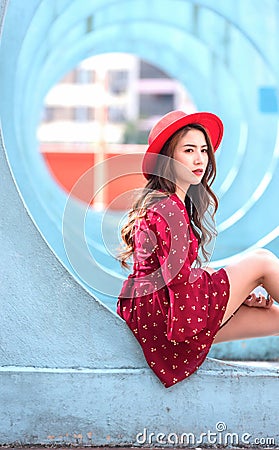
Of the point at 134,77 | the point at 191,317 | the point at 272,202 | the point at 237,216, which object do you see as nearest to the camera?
the point at 191,317

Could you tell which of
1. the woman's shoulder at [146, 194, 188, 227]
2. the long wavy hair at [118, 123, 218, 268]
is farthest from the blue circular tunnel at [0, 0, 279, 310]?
the woman's shoulder at [146, 194, 188, 227]

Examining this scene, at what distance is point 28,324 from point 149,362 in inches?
22.9

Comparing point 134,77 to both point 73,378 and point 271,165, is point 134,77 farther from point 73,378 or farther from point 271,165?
point 73,378

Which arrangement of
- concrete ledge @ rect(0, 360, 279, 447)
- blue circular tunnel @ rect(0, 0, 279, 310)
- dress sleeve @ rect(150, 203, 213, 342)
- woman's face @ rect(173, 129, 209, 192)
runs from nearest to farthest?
dress sleeve @ rect(150, 203, 213, 342)
concrete ledge @ rect(0, 360, 279, 447)
woman's face @ rect(173, 129, 209, 192)
blue circular tunnel @ rect(0, 0, 279, 310)

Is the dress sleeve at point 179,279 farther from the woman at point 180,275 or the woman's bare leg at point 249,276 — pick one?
the woman's bare leg at point 249,276

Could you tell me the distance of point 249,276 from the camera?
13.6 ft

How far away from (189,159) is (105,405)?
119 centimetres

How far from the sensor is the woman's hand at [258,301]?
14.1ft

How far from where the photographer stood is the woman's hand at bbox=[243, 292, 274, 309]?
14.1 ft

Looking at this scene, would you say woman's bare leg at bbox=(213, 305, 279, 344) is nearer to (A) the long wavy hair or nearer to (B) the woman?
(B) the woman

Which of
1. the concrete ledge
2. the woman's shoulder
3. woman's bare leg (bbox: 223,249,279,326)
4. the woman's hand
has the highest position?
the woman's shoulder

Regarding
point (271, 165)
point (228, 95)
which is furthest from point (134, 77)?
point (271, 165)

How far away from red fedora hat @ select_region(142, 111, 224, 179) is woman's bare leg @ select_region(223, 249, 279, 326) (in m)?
0.62

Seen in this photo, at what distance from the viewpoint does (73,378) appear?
13.5 feet
